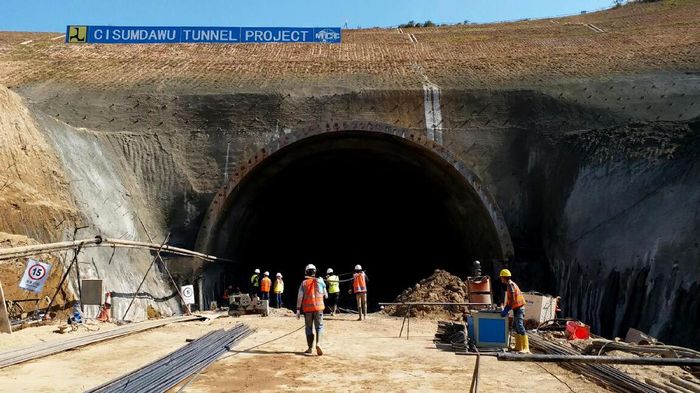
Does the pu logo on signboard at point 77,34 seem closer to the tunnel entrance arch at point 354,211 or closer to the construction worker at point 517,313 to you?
the tunnel entrance arch at point 354,211

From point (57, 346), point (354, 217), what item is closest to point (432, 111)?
point (354, 217)

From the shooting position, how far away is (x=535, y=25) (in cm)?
4034

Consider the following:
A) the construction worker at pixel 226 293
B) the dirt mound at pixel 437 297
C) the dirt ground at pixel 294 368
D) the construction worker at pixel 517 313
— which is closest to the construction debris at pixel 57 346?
the dirt ground at pixel 294 368

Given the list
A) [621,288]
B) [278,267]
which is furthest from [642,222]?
[278,267]

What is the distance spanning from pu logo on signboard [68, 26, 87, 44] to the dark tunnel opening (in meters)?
18.8

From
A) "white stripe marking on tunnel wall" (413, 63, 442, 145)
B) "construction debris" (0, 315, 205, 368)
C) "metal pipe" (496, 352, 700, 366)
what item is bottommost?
"construction debris" (0, 315, 205, 368)

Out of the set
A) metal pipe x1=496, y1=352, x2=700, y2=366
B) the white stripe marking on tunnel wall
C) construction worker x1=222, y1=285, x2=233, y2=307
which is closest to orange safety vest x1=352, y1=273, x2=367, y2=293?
construction worker x1=222, y1=285, x2=233, y2=307

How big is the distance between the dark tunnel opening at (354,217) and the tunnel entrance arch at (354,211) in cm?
6

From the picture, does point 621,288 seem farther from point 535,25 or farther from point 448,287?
point 535,25

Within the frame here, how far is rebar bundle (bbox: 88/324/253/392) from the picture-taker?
21.8 feet

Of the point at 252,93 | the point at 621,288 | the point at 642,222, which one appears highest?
the point at 252,93

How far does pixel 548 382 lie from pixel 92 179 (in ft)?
53.3

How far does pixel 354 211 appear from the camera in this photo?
32.2 metres

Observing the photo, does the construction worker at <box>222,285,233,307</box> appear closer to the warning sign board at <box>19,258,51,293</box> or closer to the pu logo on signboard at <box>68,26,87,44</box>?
the warning sign board at <box>19,258,51,293</box>
